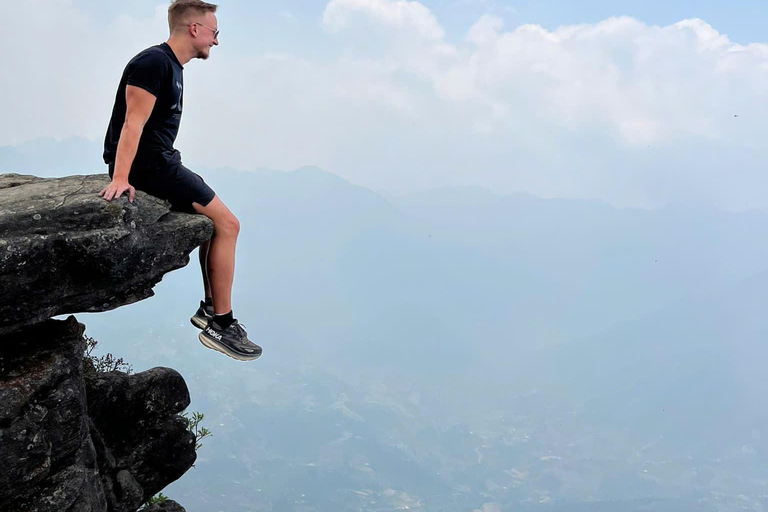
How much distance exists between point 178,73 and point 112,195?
251 centimetres

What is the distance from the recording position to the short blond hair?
33.5 feet

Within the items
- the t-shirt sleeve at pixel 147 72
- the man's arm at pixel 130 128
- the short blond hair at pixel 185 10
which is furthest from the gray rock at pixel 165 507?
the short blond hair at pixel 185 10

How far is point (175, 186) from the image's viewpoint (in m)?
10.9

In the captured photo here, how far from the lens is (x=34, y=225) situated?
9.23 metres

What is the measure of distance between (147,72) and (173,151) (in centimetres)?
162

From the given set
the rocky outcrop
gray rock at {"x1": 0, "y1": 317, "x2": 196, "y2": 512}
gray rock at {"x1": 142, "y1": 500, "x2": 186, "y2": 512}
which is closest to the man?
the rocky outcrop

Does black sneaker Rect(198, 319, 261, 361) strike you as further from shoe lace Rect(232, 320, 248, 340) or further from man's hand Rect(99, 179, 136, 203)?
man's hand Rect(99, 179, 136, 203)

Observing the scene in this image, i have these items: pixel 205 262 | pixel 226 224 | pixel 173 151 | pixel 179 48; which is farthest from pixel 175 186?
pixel 179 48

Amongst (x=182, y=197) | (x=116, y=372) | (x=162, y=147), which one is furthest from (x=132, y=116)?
(x=116, y=372)

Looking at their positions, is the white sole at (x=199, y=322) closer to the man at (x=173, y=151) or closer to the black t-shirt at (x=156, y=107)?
the man at (x=173, y=151)

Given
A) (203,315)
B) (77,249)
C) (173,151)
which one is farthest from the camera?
(203,315)

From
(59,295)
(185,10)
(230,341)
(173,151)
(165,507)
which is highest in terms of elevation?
(185,10)

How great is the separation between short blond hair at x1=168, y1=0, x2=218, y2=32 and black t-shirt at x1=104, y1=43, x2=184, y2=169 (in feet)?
1.59

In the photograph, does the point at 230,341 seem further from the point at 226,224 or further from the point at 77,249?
the point at 77,249
